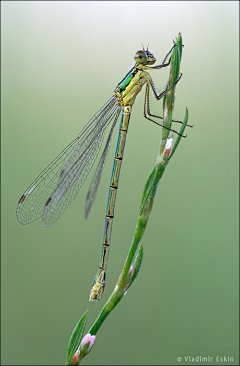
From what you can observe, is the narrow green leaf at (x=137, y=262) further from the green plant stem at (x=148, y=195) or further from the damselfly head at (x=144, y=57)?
the damselfly head at (x=144, y=57)

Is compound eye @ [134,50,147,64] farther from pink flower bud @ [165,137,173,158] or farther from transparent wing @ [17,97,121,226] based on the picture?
pink flower bud @ [165,137,173,158]

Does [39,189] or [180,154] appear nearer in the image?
[39,189]

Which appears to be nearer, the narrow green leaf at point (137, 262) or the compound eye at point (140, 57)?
the narrow green leaf at point (137, 262)

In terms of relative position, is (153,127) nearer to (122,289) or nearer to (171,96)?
(171,96)

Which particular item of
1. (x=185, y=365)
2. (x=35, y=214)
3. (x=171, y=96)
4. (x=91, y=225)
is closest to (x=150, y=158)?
(x=91, y=225)

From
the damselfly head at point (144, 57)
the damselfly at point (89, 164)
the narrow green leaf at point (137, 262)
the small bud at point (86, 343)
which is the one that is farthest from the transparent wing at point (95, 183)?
the small bud at point (86, 343)

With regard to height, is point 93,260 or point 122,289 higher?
point 122,289

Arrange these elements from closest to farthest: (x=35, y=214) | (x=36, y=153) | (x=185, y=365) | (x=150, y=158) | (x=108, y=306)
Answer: (x=108, y=306), (x=35, y=214), (x=185, y=365), (x=150, y=158), (x=36, y=153)
